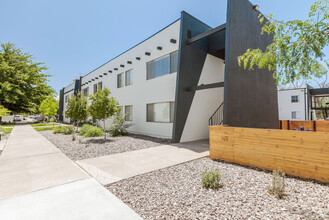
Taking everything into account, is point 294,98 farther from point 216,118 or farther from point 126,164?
point 126,164

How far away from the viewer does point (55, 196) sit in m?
3.12

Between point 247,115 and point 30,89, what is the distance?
38.8 m

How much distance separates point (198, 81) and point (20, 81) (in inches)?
1350

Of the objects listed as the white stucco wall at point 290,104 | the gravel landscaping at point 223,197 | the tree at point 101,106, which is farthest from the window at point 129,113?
the white stucco wall at point 290,104

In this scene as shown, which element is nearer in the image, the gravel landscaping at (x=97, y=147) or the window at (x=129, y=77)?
the gravel landscaping at (x=97, y=147)

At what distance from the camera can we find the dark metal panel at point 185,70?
8.82m

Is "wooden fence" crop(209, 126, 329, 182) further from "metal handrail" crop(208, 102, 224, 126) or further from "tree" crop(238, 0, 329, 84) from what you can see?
"metal handrail" crop(208, 102, 224, 126)

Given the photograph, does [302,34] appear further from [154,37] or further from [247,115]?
[154,37]

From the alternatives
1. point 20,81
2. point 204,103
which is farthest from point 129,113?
point 20,81

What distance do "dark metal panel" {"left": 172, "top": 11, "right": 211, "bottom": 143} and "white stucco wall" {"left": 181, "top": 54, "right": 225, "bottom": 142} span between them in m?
0.47

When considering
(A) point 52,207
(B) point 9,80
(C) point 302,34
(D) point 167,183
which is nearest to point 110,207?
(A) point 52,207

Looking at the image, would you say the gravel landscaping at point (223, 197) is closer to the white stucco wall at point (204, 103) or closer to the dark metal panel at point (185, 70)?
the dark metal panel at point (185, 70)

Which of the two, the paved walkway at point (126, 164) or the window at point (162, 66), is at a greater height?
the window at point (162, 66)

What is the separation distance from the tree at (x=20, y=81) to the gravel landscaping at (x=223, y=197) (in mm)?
33980
